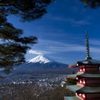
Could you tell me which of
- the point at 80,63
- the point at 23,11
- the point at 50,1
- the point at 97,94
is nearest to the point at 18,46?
the point at 23,11

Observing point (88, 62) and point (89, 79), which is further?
point (88, 62)

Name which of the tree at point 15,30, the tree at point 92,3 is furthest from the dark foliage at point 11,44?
the tree at point 92,3

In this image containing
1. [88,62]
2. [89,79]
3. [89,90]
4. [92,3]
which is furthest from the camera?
[88,62]

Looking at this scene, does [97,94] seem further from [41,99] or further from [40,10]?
[41,99]

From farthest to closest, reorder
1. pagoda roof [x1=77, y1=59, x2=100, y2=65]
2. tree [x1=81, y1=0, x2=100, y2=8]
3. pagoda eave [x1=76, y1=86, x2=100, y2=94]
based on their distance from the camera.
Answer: pagoda roof [x1=77, y1=59, x2=100, y2=65], pagoda eave [x1=76, y1=86, x2=100, y2=94], tree [x1=81, y1=0, x2=100, y2=8]

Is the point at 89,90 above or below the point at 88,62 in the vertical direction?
below

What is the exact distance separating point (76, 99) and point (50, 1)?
19.0ft

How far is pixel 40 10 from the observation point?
9023 mm

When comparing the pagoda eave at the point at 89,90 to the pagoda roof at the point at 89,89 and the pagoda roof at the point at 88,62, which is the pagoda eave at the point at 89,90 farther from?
the pagoda roof at the point at 88,62

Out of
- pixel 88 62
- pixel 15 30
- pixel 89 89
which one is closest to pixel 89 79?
pixel 89 89

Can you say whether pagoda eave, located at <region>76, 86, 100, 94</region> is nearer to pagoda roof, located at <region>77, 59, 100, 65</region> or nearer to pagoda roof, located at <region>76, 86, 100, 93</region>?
pagoda roof, located at <region>76, 86, 100, 93</region>

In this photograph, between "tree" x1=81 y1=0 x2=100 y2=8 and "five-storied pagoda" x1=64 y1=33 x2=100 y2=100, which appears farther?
"five-storied pagoda" x1=64 y1=33 x2=100 y2=100

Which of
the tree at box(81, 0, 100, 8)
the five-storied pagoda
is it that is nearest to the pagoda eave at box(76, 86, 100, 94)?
the five-storied pagoda

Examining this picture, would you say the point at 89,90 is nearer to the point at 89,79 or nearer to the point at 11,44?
the point at 89,79
